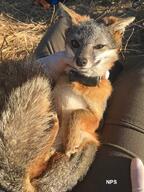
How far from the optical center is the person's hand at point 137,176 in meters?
1.79

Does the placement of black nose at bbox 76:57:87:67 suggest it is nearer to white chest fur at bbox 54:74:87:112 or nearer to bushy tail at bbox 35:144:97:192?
white chest fur at bbox 54:74:87:112

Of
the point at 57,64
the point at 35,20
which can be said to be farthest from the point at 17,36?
the point at 57,64

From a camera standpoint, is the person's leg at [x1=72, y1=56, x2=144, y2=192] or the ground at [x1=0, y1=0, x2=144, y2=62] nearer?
the person's leg at [x1=72, y1=56, x2=144, y2=192]

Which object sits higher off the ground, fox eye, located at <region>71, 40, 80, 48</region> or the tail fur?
fox eye, located at <region>71, 40, 80, 48</region>

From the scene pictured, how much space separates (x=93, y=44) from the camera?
87.7 inches

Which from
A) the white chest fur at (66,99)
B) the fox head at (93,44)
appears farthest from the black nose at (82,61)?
the white chest fur at (66,99)

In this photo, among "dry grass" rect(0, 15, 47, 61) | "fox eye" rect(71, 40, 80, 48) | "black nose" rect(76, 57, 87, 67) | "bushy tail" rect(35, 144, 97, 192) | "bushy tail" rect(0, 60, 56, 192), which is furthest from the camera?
"dry grass" rect(0, 15, 47, 61)

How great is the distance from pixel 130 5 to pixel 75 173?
2.23 meters

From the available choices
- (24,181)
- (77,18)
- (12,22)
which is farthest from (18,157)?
(12,22)

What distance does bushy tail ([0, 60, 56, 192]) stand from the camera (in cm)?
175

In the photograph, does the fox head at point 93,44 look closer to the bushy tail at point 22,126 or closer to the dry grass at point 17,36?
the bushy tail at point 22,126

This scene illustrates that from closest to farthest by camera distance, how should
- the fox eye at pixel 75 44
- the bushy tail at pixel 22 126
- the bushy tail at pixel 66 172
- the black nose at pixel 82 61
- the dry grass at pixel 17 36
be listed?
the bushy tail at pixel 22 126 → the bushy tail at pixel 66 172 → the black nose at pixel 82 61 → the fox eye at pixel 75 44 → the dry grass at pixel 17 36

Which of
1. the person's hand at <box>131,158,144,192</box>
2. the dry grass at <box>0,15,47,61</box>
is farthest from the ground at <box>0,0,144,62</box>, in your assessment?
the person's hand at <box>131,158,144,192</box>

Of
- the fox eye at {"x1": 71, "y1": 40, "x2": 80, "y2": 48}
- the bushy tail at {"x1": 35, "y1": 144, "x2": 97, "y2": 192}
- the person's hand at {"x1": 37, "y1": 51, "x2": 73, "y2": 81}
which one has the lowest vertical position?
the bushy tail at {"x1": 35, "y1": 144, "x2": 97, "y2": 192}
